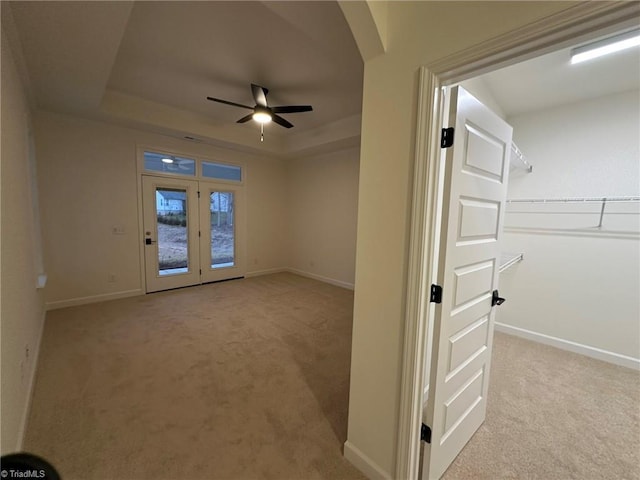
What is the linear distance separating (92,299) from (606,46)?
621 cm

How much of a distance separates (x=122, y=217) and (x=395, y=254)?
448 cm

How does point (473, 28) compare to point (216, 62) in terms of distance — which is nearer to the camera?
point (473, 28)

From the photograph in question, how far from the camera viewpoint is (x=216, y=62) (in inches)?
108

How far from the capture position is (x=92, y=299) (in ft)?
12.8

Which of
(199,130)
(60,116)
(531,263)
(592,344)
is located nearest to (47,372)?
(60,116)

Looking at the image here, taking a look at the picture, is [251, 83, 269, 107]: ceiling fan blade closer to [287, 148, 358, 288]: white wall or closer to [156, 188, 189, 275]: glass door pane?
[287, 148, 358, 288]: white wall

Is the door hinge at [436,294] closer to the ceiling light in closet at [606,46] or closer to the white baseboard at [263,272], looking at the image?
the ceiling light in closet at [606,46]

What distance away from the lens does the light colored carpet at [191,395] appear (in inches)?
59.6

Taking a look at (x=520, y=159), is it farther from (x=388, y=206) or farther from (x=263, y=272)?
(x=263, y=272)

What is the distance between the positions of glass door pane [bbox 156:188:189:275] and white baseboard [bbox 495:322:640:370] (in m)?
5.09

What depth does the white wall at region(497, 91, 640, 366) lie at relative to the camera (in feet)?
8.25

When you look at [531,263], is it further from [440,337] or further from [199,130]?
[199,130]
